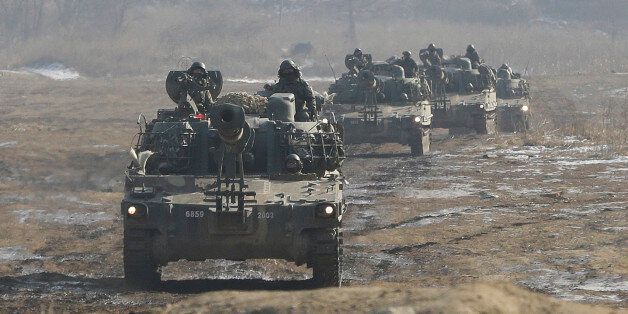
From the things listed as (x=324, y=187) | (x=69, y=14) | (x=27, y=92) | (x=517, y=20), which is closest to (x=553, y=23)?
(x=517, y=20)

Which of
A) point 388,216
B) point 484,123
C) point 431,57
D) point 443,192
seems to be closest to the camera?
point 388,216

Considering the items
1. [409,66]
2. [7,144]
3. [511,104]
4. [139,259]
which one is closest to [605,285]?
[139,259]

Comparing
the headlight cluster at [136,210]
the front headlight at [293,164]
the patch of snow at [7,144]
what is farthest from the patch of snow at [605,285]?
the patch of snow at [7,144]

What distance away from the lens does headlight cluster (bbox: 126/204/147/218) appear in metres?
12.3

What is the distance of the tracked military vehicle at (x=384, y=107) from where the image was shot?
28250 mm

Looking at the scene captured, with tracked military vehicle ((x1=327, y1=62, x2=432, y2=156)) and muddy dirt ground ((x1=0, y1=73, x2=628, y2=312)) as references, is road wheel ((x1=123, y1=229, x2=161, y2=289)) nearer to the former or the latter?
muddy dirt ground ((x1=0, y1=73, x2=628, y2=312))

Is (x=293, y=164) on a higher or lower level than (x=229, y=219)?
higher

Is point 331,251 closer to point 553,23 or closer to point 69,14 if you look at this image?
point 69,14

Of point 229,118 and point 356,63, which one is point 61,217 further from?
point 356,63

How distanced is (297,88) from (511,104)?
22179 millimetres

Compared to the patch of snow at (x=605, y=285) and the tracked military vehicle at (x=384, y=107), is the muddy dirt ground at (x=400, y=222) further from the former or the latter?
the tracked military vehicle at (x=384, y=107)

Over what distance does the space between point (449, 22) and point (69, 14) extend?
25.8 meters

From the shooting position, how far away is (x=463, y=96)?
3450 cm

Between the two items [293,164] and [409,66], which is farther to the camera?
[409,66]
